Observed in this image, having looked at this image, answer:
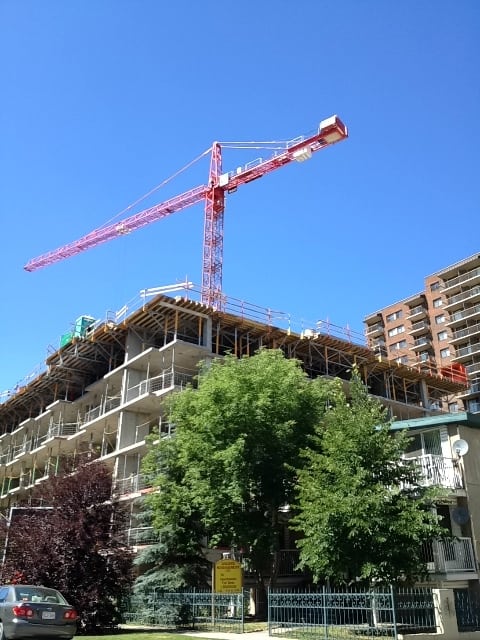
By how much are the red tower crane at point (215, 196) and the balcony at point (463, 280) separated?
41839 mm

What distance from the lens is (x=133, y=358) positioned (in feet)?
140

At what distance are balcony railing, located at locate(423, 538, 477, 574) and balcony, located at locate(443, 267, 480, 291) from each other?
75877 mm

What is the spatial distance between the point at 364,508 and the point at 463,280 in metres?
84.6

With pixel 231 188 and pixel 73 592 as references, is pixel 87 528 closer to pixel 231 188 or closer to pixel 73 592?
pixel 73 592

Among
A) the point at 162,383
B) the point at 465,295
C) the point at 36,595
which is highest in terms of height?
the point at 465,295

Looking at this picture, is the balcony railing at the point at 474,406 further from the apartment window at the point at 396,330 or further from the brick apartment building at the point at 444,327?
the apartment window at the point at 396,330

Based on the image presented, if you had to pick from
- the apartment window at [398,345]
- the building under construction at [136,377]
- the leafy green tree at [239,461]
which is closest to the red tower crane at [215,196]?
the building under construction at [136,377]

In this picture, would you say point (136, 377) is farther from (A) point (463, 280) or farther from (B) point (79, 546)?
(A) point (463, 280)

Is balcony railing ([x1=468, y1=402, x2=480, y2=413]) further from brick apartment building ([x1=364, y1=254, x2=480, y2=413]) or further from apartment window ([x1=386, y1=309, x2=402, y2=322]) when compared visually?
apartment window ([x1=386, y1=309, x2=402, y2=322])

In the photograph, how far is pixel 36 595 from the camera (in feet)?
49.6

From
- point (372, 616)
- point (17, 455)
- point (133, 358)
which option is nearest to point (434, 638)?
point (372, 616)

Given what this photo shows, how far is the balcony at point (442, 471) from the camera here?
24.0 meters

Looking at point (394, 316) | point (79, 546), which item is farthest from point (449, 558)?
point (394, 316)

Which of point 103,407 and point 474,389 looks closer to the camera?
point 103,407
